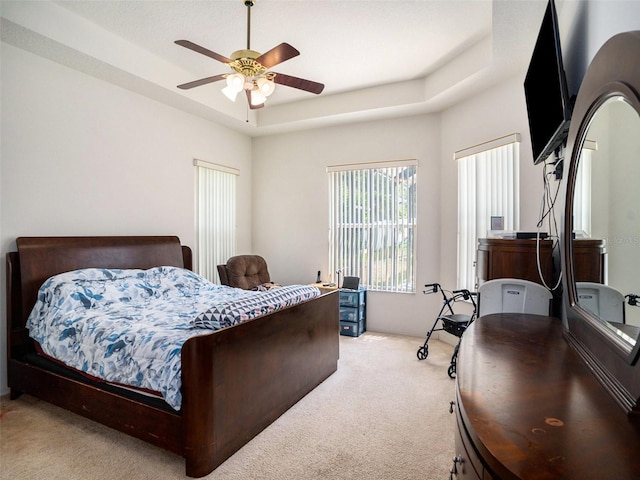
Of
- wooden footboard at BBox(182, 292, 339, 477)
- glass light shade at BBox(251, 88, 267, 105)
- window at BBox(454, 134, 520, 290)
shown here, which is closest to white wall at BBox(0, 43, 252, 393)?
glass light shade at BBox(251, 88, 267, 105)

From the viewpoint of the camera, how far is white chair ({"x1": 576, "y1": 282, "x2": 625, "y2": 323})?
100cm

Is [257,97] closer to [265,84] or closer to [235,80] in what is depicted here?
[265,84]

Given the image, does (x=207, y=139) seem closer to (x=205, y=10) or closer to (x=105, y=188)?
(x=105, y=188)

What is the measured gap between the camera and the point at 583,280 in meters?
1.30

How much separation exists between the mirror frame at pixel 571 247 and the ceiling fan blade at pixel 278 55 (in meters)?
1.66

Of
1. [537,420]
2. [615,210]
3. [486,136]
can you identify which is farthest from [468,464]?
[486,136]

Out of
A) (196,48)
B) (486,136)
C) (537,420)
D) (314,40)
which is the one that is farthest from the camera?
(486,136)

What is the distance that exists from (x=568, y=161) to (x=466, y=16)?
1.99 metres

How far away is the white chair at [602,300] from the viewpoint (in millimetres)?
1001

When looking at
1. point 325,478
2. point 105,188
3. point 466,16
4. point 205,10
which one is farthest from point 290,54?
point 325,478

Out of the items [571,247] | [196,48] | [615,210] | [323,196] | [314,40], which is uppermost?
[314,40]

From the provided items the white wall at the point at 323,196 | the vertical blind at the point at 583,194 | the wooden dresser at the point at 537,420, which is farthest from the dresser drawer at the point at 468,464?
the white wall at the point at 323,196

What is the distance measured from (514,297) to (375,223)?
2.89m

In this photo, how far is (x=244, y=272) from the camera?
4.59 m
